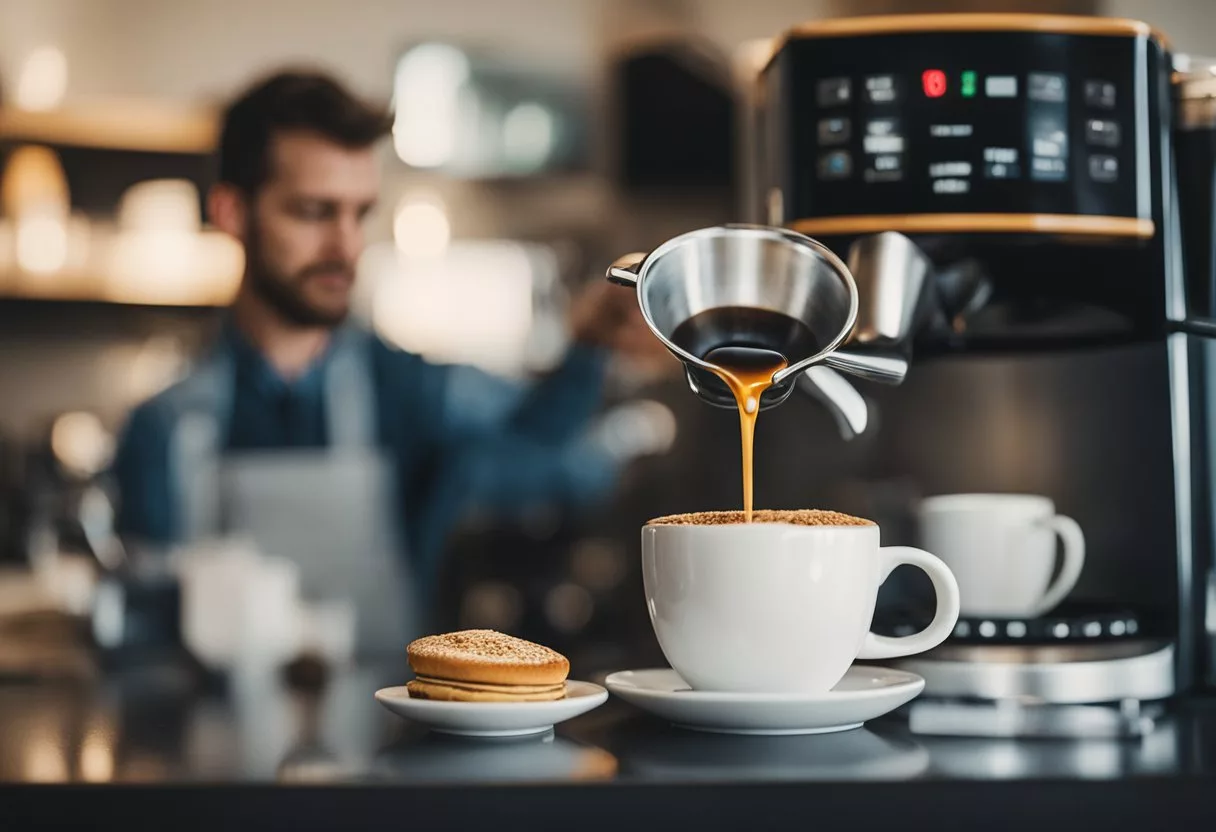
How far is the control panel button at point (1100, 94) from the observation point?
0.87 meters

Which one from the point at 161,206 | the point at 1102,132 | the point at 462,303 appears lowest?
the point at 1102,132

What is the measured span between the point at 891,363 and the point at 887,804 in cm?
31

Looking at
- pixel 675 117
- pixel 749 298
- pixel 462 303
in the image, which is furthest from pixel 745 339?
pixel 462 303

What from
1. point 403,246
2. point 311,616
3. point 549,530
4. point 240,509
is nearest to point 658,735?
point 311,616

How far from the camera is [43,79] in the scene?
10.2 feet

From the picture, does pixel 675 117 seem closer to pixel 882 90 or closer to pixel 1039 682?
pixel 882 90

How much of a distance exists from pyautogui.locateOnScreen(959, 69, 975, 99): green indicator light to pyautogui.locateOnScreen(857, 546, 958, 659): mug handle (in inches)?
13.2

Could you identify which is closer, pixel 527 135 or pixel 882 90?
pixel 882 90

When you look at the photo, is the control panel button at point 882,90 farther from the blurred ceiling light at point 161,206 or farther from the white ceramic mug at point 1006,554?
the blurred ceiling light at point 161,206

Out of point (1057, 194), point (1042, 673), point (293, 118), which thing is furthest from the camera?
point (293, 118)

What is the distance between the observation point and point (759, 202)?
103 centimetres

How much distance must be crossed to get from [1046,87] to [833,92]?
0.14m

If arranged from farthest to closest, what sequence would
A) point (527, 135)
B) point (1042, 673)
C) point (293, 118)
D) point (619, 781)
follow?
point (527, 135) < point (293, 118) < point (1042, 673) < point (619, 781)

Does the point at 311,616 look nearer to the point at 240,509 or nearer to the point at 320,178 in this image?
the point at 240,509
